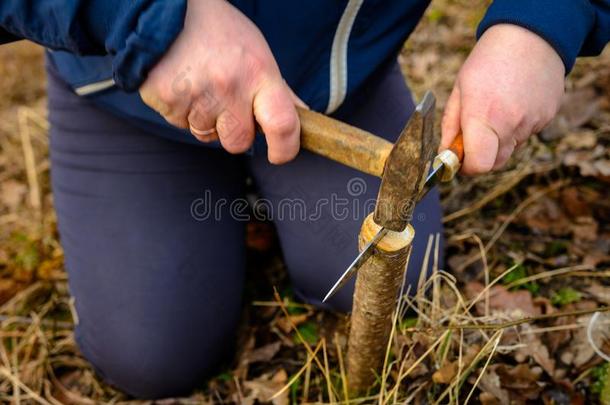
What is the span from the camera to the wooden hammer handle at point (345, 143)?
113 cm

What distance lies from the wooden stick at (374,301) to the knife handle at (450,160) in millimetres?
148

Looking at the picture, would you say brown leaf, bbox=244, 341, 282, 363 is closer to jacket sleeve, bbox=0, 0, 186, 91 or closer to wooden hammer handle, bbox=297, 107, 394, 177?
wooden hammer handle, bbox=297, 107, 394, 177

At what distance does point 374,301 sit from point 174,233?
863 millimetres

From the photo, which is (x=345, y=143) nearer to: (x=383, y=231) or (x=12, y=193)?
(x=383, y=231)

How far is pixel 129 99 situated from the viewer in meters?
1.61

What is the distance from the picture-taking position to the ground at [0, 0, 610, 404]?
1.53 m

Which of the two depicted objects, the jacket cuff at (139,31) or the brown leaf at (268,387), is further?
the brown leaf at (268,387)

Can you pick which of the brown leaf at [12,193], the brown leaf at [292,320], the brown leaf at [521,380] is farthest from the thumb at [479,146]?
the brown leaf at [12,193]

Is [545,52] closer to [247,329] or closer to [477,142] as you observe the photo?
[477,142]

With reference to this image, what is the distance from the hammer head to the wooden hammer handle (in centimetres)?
8

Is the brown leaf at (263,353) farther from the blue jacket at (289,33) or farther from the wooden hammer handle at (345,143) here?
the wooden hammer handle at (345,143)

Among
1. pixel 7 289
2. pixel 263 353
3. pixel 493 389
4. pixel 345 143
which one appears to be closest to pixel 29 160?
pixel 7 289

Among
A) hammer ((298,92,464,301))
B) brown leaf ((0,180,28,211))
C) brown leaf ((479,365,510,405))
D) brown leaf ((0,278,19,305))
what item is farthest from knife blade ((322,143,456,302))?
brown leaf ((0,180,28,211))

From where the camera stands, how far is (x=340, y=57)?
1.53 metres
